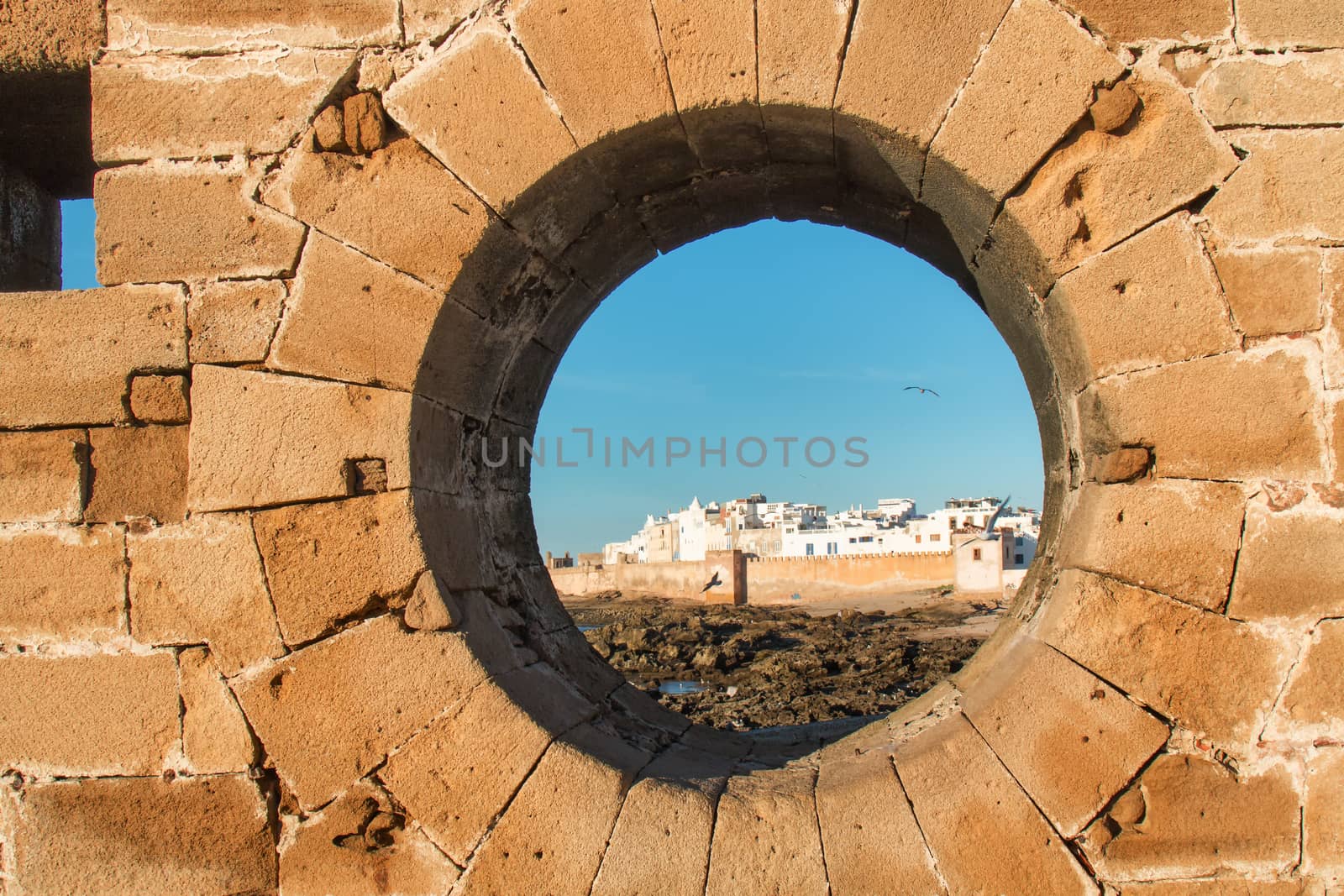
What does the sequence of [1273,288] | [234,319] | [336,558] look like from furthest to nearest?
[234,319], [336,558], [1273,288]

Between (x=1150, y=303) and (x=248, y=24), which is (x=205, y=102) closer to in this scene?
(x=248, y=24)

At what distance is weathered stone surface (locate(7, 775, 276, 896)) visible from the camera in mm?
2570

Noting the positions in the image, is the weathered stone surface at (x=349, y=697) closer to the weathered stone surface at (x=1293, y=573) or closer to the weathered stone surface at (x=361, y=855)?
the weathered stone surface at (x=361, y=855)

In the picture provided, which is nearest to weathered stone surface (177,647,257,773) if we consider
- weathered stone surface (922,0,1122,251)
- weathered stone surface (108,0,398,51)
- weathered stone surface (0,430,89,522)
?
weathered stone surface (0,430,89,522)

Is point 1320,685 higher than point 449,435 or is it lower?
lower

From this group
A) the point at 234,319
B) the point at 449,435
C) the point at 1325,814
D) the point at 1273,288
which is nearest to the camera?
the point at 1325,814

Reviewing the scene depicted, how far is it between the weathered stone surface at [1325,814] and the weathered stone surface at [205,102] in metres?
3.29

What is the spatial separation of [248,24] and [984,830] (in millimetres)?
3105

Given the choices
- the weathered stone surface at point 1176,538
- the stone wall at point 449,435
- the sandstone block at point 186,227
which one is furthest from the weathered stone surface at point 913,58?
the sandstone block at point 186,227

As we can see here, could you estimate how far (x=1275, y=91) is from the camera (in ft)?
8.35

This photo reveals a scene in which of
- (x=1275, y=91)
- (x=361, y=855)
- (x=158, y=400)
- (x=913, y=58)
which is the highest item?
(x=913, y=58)

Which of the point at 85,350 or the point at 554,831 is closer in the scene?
the point at 554,831

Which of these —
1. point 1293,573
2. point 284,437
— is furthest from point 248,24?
point 1293,573

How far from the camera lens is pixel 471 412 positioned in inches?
120
